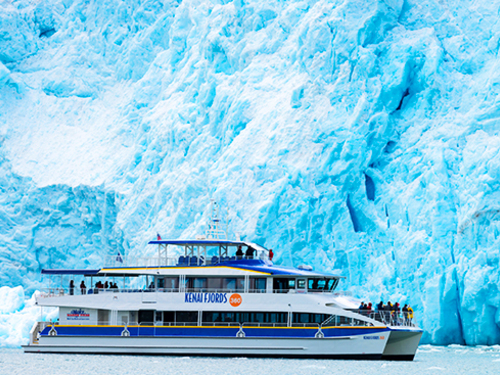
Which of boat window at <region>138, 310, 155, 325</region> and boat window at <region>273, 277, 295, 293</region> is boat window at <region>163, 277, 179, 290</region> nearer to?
boat window at <region>138, 310, 155, 325</region>

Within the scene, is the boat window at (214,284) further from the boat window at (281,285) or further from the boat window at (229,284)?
the boat window at (281,285)

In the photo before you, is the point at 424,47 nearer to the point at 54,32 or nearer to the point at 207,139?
the point at 207,139

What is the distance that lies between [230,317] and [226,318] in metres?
0.14

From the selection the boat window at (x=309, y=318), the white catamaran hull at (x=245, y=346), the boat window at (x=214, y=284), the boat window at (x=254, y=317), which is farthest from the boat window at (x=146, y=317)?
the boat window at (x=309, y=318)

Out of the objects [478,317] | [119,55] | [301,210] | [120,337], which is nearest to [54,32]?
[119,55]

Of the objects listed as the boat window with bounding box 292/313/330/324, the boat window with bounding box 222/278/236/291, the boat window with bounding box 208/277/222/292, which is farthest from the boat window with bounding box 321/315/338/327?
the boat window with bounding box 208/277/222/292

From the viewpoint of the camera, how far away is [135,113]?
132ft

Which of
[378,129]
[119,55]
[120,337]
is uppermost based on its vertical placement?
[119,55]

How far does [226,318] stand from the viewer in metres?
25.1

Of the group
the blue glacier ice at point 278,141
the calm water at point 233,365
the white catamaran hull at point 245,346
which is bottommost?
the calm water at point 233,365

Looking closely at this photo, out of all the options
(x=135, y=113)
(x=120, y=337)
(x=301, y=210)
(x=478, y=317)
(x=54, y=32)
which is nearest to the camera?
(x=120, y=337)

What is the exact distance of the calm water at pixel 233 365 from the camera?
828 inches

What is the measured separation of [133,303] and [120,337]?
1.16 meters

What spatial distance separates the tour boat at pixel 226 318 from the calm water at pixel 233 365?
47cm
